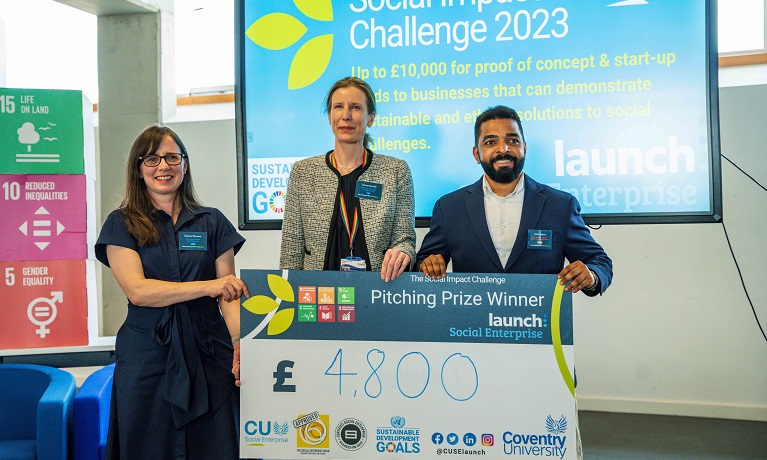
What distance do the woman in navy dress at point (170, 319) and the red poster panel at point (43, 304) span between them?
1701 mm

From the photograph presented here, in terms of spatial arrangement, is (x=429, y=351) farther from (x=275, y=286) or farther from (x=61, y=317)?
(x=61, y=317)

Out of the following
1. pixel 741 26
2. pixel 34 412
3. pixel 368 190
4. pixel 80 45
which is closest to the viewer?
pixel 368 190

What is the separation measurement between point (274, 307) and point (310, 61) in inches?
87.6

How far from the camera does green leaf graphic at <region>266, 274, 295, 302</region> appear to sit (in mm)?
2156

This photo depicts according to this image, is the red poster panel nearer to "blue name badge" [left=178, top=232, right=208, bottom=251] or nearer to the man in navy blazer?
"blue name badge" [left=178, top=232, right=208, bottom=251]

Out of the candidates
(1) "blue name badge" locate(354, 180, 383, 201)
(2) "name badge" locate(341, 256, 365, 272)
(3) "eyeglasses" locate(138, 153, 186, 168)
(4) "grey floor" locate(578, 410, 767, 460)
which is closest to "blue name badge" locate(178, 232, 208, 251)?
(3) "eyeglasses" locate(138, 153, 186, 168)

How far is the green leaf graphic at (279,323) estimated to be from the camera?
7.13 ft

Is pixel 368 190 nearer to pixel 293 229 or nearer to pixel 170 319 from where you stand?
pixel 293 229

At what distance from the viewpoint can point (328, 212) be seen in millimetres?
2551

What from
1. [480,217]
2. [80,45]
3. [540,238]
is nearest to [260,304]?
[480,217]

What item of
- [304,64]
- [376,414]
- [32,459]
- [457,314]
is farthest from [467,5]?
[32,459]

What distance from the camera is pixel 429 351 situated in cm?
212

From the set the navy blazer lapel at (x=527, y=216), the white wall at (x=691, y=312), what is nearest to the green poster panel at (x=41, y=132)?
the white wall at (x=691, y=312)

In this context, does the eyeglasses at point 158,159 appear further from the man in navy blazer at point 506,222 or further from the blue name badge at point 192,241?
the man in navy blazer at point 506,222
